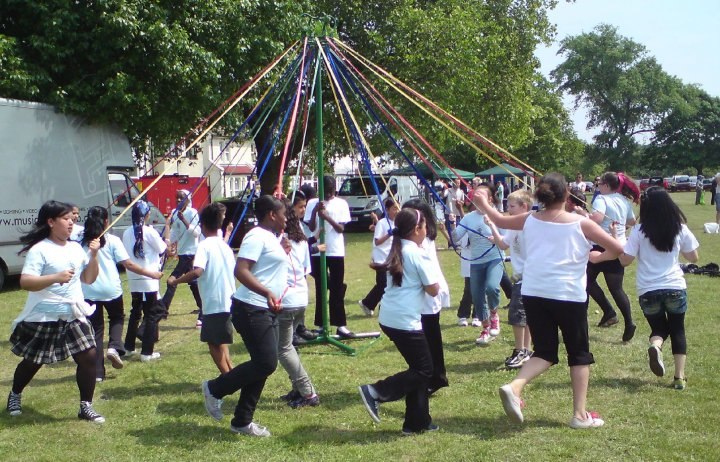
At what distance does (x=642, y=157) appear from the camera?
212 feet

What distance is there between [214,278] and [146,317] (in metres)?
1.66

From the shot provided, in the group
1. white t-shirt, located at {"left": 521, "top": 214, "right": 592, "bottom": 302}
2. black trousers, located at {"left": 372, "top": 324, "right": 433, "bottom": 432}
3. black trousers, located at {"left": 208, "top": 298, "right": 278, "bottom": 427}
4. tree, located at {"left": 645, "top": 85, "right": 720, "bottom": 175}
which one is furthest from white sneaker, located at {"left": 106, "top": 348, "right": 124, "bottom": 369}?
tree, located at {"left": 645, "top": 85, "right": 720, "bottom": 175}

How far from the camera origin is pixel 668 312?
17.8 feet

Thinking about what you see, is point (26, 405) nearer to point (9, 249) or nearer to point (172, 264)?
point (9, 249)

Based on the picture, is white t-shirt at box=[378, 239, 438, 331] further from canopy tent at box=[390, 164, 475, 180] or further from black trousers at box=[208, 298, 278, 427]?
canopy tent at box=[390, 164, 475, 180]

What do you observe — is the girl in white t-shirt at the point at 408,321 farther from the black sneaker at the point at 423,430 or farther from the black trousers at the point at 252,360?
the black trousers at the point at 252,360

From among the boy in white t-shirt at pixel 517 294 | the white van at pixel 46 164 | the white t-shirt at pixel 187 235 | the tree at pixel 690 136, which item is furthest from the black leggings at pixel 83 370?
the tree at pixel 690 136

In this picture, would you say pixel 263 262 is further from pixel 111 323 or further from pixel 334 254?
pixel 334 254

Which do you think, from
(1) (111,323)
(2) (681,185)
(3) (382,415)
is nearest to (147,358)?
(1) (111,323)

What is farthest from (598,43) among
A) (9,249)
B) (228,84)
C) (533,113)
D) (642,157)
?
(9,249)

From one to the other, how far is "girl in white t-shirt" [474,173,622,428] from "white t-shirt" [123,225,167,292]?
384 centimetres

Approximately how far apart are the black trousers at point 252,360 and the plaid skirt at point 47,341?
115 centimetres

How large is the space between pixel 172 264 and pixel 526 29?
591 inches

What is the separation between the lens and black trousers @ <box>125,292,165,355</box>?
6.80 meters
